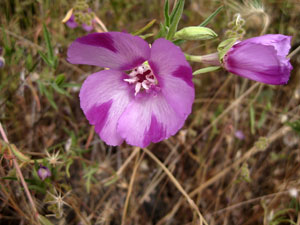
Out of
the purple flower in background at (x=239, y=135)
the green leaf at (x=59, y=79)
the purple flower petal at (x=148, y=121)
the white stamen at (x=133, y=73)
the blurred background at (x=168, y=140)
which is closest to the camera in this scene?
the purple flower petal at (x=148, y=121)

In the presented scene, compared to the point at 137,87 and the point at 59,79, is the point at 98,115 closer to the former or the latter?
the point at 137,87

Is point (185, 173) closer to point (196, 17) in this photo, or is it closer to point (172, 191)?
point (172, 191)

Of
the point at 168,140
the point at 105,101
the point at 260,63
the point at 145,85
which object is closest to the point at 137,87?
the point at 145,85

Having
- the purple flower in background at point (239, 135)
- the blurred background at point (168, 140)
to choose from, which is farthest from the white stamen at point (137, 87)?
the purple flower in background at point (239, 135)

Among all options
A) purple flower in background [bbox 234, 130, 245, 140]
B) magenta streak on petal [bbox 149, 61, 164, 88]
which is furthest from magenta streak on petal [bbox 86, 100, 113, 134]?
purple flower in background [bbox 234, 130, 245, 140]

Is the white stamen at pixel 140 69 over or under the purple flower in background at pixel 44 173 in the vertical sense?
over

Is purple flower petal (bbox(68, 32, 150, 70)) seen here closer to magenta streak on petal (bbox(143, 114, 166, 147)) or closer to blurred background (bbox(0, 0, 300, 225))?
magenta streak on petal (bbox(143, 114, 166, 147))

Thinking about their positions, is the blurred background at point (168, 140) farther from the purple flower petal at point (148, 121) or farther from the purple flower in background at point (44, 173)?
the purple flower petal at point (148, 121)
